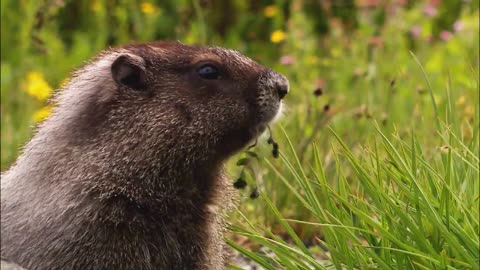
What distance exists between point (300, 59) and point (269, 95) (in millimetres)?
4077

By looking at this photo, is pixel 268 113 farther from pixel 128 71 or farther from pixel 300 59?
pixel 300 59

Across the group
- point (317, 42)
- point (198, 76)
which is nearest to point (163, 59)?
point (198, 76)

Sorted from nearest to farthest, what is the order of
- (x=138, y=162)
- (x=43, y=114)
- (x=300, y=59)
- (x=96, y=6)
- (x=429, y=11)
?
(x=138, y=162) < (x=43, y=114) < (x=300, y=59) < (x=429, y=11) < (x=96, y=6)

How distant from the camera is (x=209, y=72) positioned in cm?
355

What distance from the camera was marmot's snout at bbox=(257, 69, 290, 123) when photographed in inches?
137

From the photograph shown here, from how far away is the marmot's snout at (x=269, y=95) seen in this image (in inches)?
137

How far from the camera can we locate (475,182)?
3.46 m

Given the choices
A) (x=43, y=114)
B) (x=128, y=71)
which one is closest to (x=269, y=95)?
(x=128, y=71)

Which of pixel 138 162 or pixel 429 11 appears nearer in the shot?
pixel 138 162

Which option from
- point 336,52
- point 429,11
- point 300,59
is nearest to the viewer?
point 300,59

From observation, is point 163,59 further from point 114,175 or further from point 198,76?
point 114,175

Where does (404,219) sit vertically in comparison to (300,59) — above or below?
above

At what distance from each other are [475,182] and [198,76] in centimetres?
109

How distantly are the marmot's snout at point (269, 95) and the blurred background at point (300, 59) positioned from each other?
50 centimetres
